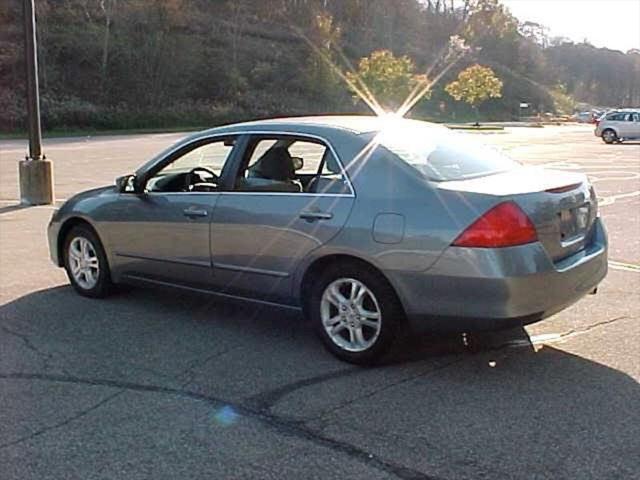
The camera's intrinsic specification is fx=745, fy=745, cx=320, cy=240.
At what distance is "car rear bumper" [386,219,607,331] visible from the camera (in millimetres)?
4320

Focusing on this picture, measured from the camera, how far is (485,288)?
14.3 feet

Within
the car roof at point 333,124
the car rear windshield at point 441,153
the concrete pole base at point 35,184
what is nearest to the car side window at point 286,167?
the car roof at point 333,124

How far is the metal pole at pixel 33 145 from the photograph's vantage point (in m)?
12.4

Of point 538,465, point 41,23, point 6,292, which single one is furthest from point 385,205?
point 41,23

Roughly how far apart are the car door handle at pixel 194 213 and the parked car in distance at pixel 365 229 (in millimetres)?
13

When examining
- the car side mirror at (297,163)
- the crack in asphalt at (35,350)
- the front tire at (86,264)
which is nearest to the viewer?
the crack in asphalt at (35,350)

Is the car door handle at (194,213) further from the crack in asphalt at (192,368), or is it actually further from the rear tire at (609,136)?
the rear tire at (609,136)

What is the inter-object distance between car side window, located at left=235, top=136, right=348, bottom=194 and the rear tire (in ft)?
116

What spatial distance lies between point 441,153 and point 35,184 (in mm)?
9646

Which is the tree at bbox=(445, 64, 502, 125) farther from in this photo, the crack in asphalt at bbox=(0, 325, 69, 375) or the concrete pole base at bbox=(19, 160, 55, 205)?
the crack in asphalt at bbox=(0, 325, 69, 375)

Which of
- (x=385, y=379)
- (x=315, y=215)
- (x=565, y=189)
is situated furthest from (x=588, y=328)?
(x=315, y=215)

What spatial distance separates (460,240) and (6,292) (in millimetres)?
4375

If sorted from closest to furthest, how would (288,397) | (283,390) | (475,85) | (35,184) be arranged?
1. (288,397)
2. (283,390)
3. (35,184)
4. (475,85)

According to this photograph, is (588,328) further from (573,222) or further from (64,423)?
(64,423)
